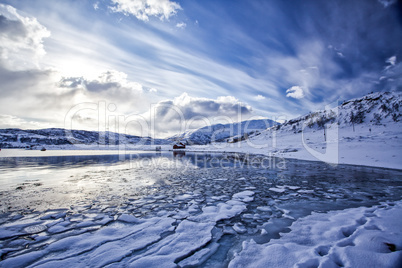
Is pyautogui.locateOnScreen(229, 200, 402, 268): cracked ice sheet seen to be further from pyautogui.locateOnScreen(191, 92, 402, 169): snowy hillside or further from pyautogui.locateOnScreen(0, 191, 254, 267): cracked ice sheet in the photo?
pyautogui.locateOnScreen(191, 92, 402, 169): snowy hillside

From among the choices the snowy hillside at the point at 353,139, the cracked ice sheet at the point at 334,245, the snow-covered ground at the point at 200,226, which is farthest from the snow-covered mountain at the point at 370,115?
the cracked ice sheet at the point at 334,245

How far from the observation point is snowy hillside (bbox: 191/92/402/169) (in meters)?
18.0

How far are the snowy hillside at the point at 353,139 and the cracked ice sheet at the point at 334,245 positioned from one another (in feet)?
46.5

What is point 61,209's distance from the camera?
5129 mm

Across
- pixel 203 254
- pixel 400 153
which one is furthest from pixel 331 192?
pixel 400 153

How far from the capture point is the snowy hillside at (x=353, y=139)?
59.1 ft

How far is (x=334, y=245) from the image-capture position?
10.5 feet

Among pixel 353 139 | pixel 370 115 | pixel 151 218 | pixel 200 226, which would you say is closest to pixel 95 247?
pixel 151 218

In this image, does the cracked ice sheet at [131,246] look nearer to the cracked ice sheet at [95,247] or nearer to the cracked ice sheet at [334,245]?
the cracked ice sheet at [95,247]

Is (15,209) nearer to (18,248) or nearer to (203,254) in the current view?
(18,248)

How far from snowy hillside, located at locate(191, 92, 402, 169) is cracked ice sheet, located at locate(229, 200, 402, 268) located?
1416 centimetres

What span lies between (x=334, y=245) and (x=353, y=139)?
32.8 m

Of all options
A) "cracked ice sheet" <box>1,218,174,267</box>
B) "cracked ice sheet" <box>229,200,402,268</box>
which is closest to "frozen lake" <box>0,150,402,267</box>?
"cracked ice sheet" <box>1,218,174,267</box>

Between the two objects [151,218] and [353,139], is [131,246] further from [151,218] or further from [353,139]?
[353,139]
